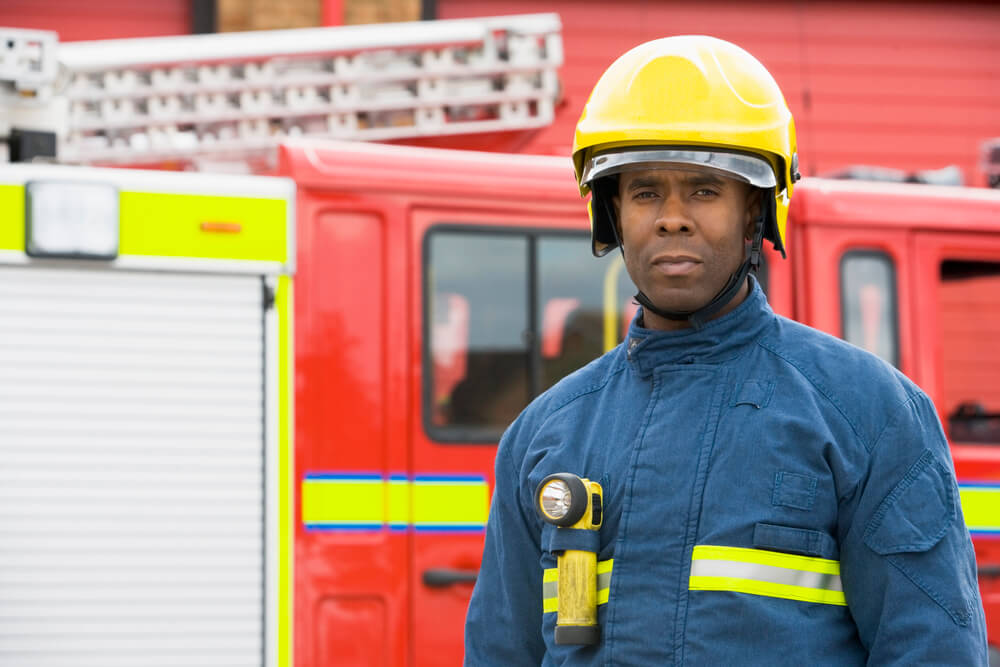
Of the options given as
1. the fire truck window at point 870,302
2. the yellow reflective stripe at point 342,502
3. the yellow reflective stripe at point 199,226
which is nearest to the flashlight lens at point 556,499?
the yellow reflective stripe at point 342,502

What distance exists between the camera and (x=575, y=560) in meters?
1.68

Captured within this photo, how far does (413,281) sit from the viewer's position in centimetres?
423

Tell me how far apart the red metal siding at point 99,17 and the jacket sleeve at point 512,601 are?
7.89 m

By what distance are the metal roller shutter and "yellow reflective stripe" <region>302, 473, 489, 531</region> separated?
0.62 feet

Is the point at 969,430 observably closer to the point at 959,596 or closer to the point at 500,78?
the point at 500,78

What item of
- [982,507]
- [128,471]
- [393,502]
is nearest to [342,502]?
[393,502]

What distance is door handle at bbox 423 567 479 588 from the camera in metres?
4.07

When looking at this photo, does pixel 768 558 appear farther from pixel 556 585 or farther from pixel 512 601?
pixel 512 601

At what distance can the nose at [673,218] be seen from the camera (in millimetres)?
1717

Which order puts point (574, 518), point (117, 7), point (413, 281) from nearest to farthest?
point (574, 518)
point (413, 281)
point (117, 7)

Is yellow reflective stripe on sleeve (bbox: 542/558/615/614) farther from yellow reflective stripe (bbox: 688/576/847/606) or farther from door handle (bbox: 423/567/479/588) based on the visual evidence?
door handle (bbox: 423/567/479/588)

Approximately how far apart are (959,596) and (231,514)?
286 cm

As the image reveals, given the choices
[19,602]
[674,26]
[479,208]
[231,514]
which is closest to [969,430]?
[479,208]

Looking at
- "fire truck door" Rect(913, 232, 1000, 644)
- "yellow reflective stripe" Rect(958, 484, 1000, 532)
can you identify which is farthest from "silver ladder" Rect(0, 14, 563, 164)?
"yellow reflective stripe" Rect(958, 484, 1000, 532)
